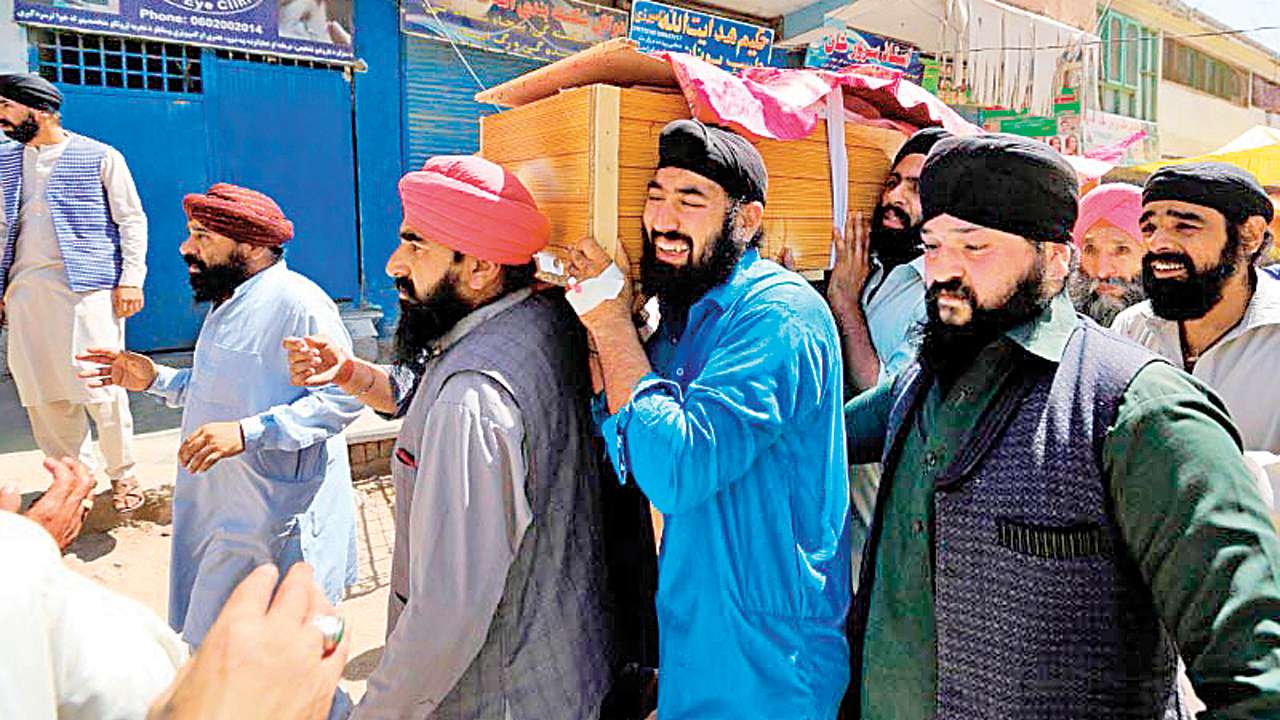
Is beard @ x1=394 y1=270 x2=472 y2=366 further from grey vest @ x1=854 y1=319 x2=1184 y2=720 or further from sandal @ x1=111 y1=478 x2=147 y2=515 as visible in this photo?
sandal @ x1=111 y1=478 x2=147 y2=515

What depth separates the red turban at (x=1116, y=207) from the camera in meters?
3.96

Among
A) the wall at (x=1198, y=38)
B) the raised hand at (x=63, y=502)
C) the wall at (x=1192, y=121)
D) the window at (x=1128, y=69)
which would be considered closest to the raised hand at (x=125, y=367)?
the raised hand at (x=63, y=502)

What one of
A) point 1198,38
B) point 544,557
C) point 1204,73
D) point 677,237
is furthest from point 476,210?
point 1204,73

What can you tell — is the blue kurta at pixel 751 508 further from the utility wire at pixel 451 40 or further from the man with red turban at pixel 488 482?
the utility wire at pixel 451 40

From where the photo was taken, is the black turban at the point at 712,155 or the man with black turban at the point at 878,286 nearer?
the black turban at the point at 712,155

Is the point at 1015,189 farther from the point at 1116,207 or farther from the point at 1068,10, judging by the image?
the point at 1068,10

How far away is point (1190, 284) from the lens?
2547 mm

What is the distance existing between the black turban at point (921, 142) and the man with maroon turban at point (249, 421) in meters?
1.92

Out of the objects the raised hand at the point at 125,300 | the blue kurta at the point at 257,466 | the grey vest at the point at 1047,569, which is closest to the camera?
the grey vest at the point at 1047,569

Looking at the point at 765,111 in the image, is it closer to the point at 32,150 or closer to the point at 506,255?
the point at 506,255

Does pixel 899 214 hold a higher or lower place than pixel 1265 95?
lower

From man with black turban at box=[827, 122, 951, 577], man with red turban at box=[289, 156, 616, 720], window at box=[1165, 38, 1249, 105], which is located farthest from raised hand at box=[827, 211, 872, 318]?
window at box=[1165, 38, 1249, 105]

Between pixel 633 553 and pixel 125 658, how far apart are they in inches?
57.1

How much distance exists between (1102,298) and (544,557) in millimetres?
3406
